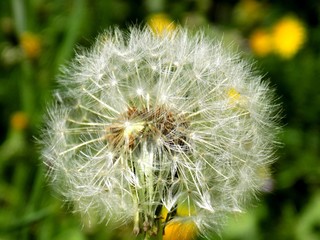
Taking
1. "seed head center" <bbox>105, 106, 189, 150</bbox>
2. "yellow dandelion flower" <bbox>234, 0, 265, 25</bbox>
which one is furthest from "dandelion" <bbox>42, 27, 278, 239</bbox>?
"yellow dandelion flower" <bbox>234, 0, 265, 25</bbox>

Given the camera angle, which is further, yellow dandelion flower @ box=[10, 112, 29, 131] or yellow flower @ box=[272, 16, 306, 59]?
yellow flower @ box=[272, 16, 306, 59]

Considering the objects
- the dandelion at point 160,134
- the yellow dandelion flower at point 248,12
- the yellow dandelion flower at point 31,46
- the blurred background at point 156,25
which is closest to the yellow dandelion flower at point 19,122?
the blurred background at point 156,25

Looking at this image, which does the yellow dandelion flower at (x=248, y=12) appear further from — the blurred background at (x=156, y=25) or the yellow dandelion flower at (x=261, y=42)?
the yellow dandelion flower at (x=261, y=42)

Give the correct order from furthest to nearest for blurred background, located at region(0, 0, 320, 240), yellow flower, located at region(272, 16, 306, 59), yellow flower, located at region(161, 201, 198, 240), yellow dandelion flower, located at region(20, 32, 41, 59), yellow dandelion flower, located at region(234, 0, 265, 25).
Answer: yellow dandelion flower, located at region(234, 0, 265, 25) → yellow flower, located at region(272, 16, 306, 59) → yellow dandelion flower, located at region(20, 32, 41, 59) → blurred background, located at region(0, 0, 320, 240) → yellow flower, located at region(161, 201, 198, 240)

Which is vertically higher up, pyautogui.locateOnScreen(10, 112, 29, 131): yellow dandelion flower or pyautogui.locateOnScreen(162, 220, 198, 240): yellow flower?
pyautogui.locateOnScreen(10, 112, 29, 131): yellow dandelion flower

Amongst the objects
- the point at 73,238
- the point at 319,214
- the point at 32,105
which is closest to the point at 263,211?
the point at 319,214

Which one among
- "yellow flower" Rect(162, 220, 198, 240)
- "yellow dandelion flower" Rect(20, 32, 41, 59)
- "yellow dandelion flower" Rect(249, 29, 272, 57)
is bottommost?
"yellow flower" Rect(162, 220, 198, 240)

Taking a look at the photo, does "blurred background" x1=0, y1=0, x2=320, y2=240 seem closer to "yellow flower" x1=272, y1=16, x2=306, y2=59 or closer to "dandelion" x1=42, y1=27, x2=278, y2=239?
"yellow flower" x1=272, y1=16, x2=306, y2=59
